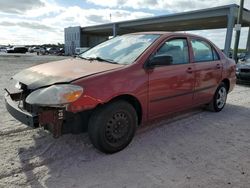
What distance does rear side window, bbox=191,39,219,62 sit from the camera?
4902 millimetres

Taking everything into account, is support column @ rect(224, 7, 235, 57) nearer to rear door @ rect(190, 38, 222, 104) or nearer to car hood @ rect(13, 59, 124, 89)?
rear door @ rect(190, 38, 222, 104)

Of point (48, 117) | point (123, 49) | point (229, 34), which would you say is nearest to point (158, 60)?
point (123, 49)

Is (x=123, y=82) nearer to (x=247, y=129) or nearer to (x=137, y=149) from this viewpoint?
(x=137, y=149)

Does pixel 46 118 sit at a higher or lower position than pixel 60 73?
lower

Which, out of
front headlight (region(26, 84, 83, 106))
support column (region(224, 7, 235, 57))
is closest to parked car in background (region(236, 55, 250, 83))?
front headlight (region(26, 84, 83, 106))

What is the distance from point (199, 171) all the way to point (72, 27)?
57.2 m

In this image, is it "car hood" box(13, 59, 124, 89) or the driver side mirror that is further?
the driver side mirror

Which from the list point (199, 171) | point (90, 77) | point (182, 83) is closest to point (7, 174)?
point (90, 77)

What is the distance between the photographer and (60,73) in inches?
136

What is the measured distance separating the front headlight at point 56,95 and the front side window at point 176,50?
5.46 feet

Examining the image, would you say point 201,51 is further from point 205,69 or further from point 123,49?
point 123,49

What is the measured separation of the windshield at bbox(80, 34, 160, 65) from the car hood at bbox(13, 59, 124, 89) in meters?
0.26

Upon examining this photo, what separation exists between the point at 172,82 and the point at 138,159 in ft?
4.83

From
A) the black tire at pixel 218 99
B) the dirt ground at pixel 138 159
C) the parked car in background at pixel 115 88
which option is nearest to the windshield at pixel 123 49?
the parked car in background at pixel 115 88
